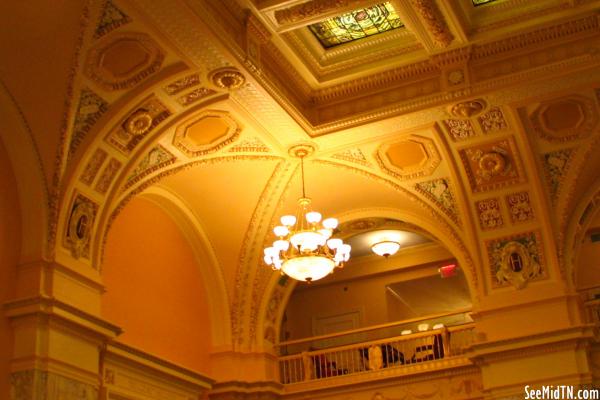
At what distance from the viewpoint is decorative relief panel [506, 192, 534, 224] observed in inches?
492

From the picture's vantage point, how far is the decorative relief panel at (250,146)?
11.9 meters

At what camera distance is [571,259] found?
12.5 meters

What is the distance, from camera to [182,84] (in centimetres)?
1032

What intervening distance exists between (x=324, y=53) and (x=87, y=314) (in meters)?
4.49

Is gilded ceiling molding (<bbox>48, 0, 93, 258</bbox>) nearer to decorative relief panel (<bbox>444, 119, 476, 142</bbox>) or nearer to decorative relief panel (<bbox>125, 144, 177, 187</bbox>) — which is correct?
decorative relief panel (<bbox>125, 144, 177, 187</bbox>)

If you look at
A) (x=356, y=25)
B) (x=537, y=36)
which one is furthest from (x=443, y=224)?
(x=356, y=25)

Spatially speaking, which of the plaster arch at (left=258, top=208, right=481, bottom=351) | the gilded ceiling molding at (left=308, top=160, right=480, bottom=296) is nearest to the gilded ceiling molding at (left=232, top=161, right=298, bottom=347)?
the plaster arch at (left=258, top=208, right=481, bottom=351)

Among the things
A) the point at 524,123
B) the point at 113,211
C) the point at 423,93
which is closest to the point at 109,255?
the point at 113,211

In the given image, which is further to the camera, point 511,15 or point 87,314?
point 511,15

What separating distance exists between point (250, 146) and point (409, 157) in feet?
7.73

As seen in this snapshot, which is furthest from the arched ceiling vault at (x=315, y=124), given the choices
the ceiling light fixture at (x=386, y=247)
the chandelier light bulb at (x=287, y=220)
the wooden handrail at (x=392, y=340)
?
the ceiling light fixture at (x=386, y=247)

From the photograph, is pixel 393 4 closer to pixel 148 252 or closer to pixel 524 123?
pixel 524 123

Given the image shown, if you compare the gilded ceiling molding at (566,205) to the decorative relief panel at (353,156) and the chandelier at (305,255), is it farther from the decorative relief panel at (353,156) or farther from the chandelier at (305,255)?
the chandelier at (305,255)

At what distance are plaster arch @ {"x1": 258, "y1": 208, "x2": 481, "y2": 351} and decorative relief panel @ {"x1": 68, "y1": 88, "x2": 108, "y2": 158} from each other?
5184 mm
